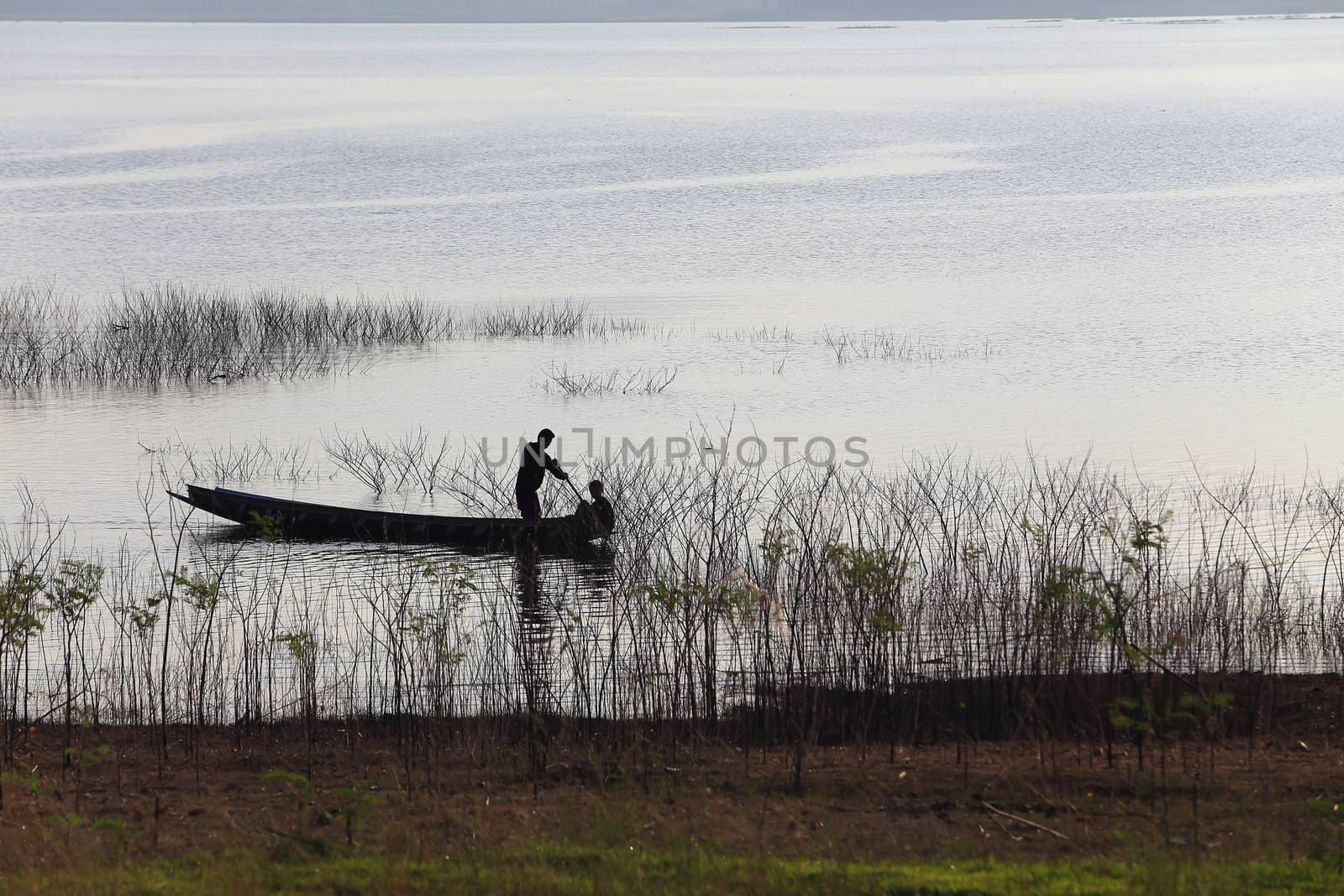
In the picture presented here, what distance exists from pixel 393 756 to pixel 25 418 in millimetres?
22490

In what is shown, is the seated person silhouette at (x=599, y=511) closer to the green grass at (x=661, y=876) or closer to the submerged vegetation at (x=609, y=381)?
the green grass at (x=661, y=876)

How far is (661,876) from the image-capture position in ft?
26.8

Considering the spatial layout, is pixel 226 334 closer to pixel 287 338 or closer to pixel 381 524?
pixel 287 338

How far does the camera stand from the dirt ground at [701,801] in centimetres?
875

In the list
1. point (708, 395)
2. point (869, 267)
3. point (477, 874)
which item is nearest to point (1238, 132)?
point (869, 267)

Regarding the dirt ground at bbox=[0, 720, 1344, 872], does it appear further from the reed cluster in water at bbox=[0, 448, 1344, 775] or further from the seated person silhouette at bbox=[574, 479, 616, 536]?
the seated person silhouette at bbox=[574, 479, 616, 536]

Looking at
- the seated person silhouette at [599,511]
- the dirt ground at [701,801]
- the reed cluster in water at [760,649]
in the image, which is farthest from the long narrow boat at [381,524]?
the dirt ground at [701,801]

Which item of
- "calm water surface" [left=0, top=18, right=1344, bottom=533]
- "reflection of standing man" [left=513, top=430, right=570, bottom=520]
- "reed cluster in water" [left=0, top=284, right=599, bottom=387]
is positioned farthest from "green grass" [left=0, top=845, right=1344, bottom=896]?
"reed cluster in water" [left=0, top=284, right=599, bottom=387]

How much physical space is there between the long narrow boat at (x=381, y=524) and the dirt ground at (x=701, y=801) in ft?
25.3

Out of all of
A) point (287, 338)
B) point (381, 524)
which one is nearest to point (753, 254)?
point (287, 338)

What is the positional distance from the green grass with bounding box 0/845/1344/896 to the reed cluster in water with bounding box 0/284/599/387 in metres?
27.4

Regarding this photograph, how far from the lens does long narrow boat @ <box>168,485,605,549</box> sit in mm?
19578

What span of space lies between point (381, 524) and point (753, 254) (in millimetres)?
35148

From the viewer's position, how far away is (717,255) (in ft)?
180
